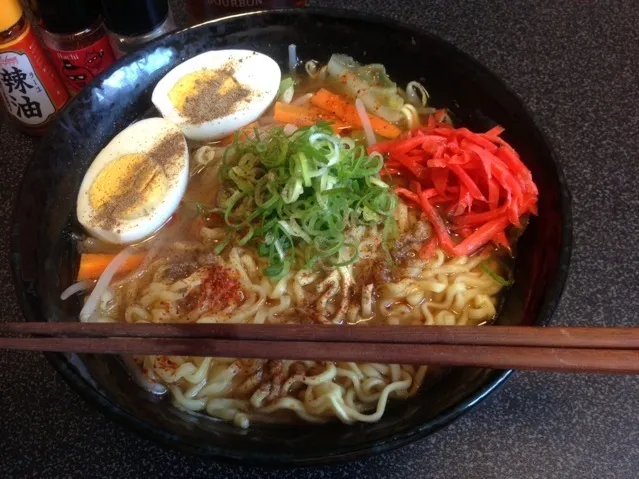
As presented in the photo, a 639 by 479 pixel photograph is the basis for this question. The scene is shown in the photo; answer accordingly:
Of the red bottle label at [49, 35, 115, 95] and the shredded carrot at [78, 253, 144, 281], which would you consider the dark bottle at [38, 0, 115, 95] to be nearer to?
the red bottle label at [49, 35, 115, 95]

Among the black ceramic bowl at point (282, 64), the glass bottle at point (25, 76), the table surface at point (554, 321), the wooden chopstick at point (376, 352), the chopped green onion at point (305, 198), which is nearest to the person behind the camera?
the wooden chopstick at point (376, 352)

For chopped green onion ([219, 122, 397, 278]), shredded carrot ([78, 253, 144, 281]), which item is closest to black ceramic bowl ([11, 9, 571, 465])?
shredded carrot ([78, 253, 144, 281])

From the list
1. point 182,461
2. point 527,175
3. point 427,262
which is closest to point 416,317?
point 427,262

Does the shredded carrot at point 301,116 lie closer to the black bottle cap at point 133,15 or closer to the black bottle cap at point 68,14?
the black bottle cap at point 133,15

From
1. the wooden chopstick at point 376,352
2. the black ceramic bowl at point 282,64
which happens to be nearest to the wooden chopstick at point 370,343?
the wooden chopstick at point 376,352

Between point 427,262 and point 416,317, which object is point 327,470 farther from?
point 427,262

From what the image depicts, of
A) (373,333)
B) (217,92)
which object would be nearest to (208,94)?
(217,92)
